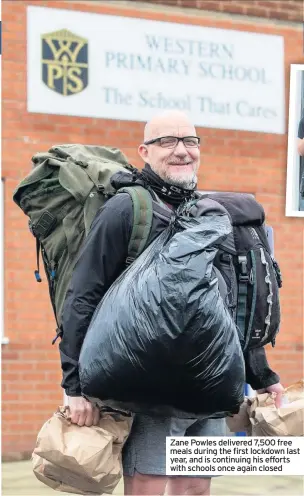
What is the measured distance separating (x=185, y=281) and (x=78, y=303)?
45 centimetres

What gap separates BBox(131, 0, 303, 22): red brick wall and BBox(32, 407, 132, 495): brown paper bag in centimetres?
590

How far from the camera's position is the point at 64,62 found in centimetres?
830

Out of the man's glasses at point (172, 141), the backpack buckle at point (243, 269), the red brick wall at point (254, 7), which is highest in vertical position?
the red brick wall at point (254, 7)

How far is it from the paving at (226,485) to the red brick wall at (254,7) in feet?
13.4

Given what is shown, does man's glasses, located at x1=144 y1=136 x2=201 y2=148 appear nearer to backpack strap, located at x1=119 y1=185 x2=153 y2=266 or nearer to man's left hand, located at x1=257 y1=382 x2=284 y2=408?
backpack strap, located at x1=119 y1=185 x2=153 y2=266

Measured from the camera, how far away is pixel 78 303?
3.48 metres

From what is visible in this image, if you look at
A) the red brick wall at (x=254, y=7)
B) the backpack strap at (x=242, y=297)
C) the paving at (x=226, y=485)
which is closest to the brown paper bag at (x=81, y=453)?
the backpack strap at (x=242, y=297)

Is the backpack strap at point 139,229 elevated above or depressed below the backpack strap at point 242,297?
above

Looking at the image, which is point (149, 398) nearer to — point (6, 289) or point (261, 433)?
point (261, 433)

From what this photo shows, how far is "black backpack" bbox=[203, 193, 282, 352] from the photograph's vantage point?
3582 mm

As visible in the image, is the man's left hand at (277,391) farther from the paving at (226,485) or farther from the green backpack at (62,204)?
the paving at (226,485)

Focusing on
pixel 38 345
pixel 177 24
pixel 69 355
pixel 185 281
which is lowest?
pixel 38 345

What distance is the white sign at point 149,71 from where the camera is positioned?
27.3ft

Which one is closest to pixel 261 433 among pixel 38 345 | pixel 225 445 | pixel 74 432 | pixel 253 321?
pixel 225 445
